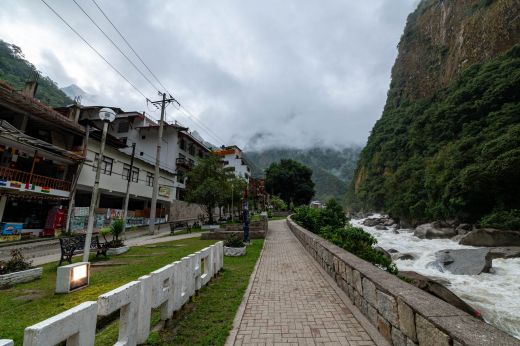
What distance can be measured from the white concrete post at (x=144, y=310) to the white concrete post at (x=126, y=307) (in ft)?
0.29

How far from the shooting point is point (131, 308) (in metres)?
3.19

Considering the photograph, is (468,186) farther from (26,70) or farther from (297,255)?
(26,70)

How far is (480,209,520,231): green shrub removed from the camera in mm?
20372

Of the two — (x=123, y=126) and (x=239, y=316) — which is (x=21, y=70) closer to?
(x=123, y=126)

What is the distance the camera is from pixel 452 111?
36.8 metres

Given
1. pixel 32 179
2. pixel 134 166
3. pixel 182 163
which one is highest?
pixel 182 163

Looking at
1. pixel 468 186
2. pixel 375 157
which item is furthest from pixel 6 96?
pixel 375 157

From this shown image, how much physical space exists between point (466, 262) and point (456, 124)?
32014 millimetres

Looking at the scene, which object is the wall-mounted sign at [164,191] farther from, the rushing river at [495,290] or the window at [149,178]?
the rushing river at [495,290]

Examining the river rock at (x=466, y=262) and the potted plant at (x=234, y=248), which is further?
the river rock at (x=466, y=262)

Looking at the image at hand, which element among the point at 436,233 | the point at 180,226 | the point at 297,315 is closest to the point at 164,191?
the point at 180,226

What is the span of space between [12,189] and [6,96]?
229 inches

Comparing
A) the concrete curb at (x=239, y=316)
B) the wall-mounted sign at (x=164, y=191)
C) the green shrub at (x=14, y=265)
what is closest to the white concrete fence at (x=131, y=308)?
the concrete curb at (x=239, y=316)

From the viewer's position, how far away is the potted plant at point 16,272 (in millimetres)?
7075
